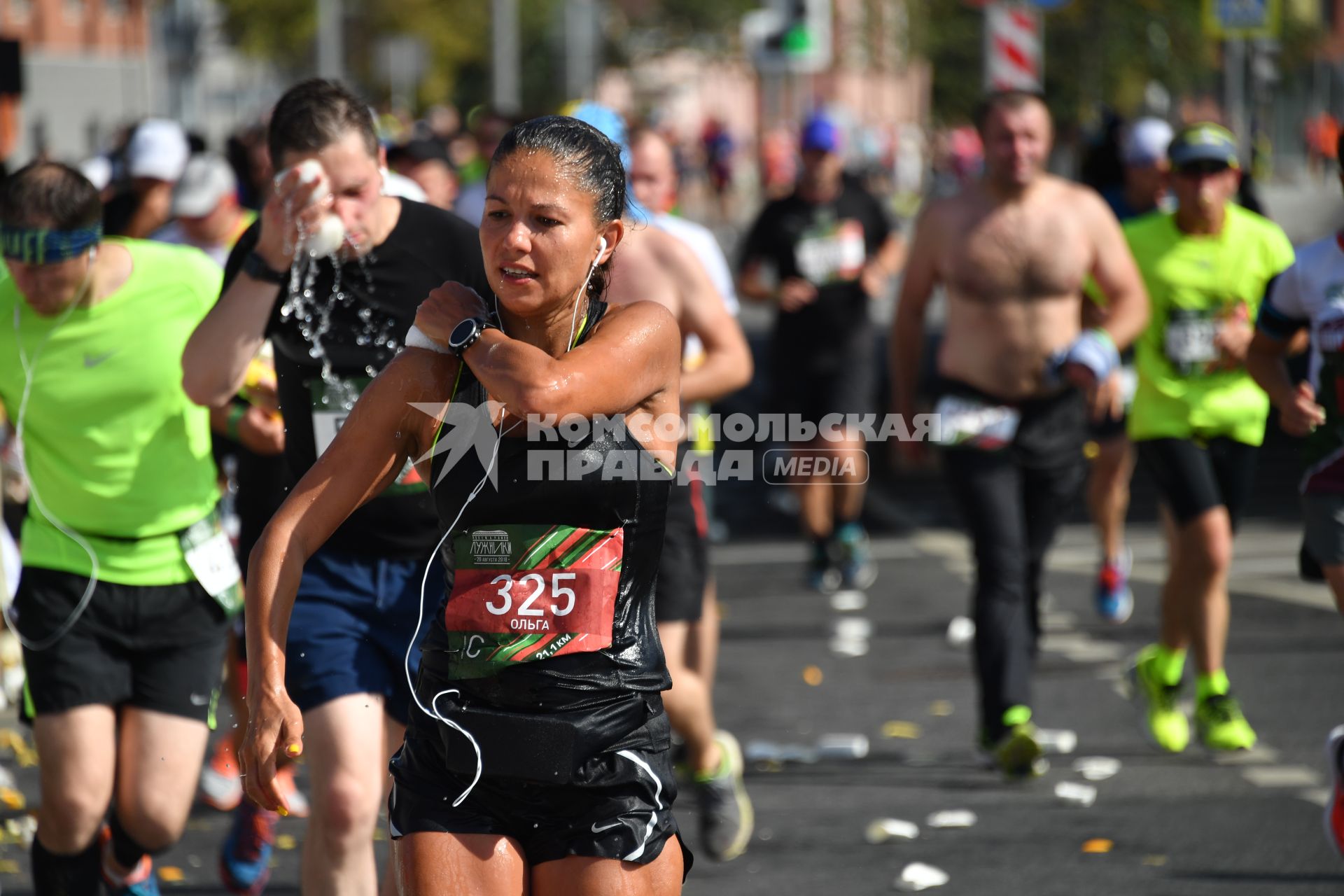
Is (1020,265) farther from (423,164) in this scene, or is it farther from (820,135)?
(820,135)

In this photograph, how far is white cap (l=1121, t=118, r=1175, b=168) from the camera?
9.60 metres

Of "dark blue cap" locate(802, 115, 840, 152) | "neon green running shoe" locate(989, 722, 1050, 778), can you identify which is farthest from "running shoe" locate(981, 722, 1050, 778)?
"dark blue cap" locate(802, 115, 840, 152)

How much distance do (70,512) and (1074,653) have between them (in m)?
5.50

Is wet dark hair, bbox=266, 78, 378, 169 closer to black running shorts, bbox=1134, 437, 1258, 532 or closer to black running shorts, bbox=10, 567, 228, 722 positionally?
black running shorts, bbox=10, 567, 228, 722

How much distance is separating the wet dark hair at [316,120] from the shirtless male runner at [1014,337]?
3177 mm

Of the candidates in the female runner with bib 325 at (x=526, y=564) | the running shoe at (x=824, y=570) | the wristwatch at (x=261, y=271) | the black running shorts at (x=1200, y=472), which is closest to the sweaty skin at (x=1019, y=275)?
the black running shorts at (x=1200, y=472)

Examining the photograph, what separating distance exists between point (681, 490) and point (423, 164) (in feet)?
12.6

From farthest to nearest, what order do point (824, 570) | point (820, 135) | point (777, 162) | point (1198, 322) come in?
point (777, 162) → point (820, 135) → point (824, 570) → point (1198, 322)

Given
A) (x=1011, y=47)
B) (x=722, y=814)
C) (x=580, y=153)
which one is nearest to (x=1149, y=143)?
(x=1011, y=47)

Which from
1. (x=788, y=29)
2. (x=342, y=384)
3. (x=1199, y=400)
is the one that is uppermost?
(x=788, y=29)

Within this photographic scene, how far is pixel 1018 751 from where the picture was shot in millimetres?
6742

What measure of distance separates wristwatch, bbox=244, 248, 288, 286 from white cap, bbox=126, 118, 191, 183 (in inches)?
151

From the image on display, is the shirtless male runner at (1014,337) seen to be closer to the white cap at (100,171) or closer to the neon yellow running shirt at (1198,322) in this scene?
the neon yellow running shirt at (1198,322)

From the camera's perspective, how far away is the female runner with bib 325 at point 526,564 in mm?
3234
